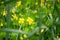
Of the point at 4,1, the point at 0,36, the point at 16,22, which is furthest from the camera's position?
the point at 16,22

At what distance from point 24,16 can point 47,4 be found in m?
0.34

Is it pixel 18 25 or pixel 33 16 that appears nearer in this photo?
pixel 18 25

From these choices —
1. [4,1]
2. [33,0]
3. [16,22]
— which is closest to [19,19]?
[16,22]

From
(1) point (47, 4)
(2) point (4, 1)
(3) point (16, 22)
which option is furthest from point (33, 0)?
(2) point (4, 1)

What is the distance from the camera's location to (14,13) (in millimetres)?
2338

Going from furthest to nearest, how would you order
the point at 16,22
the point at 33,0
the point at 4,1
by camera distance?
1. the point at 33,0
2. the point at 16,22
3. the point at 4,1

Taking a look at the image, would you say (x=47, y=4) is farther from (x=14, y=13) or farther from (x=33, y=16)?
(x=14, y=13)

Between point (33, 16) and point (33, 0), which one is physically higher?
point (33, 0)

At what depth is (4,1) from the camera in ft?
4.22

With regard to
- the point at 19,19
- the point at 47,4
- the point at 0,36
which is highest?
the point at 47,4

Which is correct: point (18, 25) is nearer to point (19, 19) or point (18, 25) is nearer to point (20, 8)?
point (19, 19)

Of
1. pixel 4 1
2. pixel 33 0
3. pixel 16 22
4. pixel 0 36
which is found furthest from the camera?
pixel 33 0

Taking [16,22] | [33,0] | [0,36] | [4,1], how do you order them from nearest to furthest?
[4,1] → [0,36] → [16,22] → [33,0]

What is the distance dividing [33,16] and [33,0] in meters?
0.21
